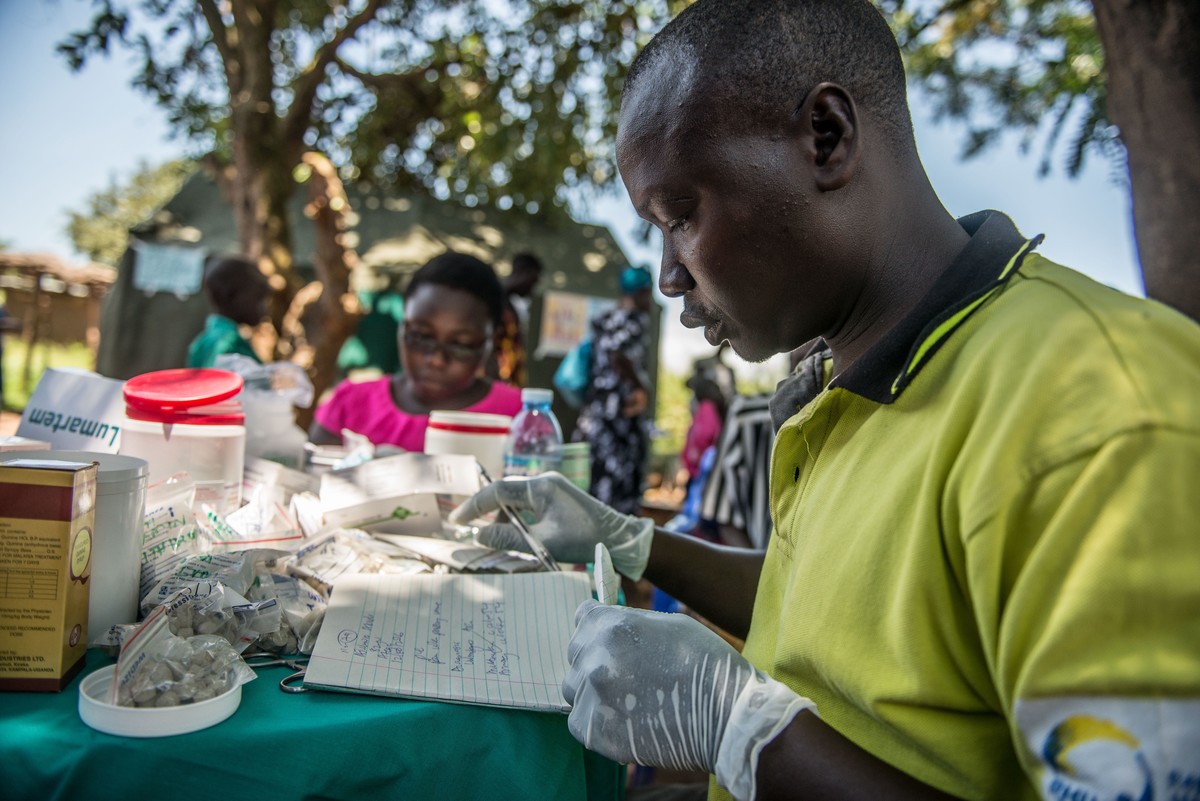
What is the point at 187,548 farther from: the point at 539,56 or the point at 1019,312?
Answer: the point at 539,56

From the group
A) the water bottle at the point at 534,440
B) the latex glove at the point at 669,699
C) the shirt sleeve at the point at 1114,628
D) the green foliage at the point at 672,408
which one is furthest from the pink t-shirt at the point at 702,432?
the green foliage at the point at 672,408

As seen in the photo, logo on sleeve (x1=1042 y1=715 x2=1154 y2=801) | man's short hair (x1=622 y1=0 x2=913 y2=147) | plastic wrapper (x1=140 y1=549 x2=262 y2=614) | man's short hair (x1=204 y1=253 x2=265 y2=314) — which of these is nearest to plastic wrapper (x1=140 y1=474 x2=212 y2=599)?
plastic wrapper (x1=140 y1=549 x2=262 y2=614)

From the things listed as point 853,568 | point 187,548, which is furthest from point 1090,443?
point 187,548

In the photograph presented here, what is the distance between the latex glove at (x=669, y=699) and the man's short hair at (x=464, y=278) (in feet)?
7.26

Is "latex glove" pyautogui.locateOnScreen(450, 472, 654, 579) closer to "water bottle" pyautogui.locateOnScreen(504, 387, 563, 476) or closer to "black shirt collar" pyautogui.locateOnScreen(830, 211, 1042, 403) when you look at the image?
"water bottle" pyautogui.locateOnScreen(504, 387, 563, 476)

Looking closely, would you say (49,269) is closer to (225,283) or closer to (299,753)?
(225,283)

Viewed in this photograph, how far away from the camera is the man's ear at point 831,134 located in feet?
3.43

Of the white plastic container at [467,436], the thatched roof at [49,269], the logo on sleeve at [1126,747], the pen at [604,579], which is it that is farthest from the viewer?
the thatched roof at [49,269]

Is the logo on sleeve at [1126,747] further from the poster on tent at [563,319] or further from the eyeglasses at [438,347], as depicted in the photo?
the poster on tent at [563,319]

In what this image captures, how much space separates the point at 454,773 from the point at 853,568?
550mm

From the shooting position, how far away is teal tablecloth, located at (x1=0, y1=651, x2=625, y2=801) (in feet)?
2.52

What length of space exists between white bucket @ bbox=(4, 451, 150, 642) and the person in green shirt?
3275 mm

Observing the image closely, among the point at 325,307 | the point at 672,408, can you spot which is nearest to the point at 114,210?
the point at 672,408

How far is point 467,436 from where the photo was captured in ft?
6.61
